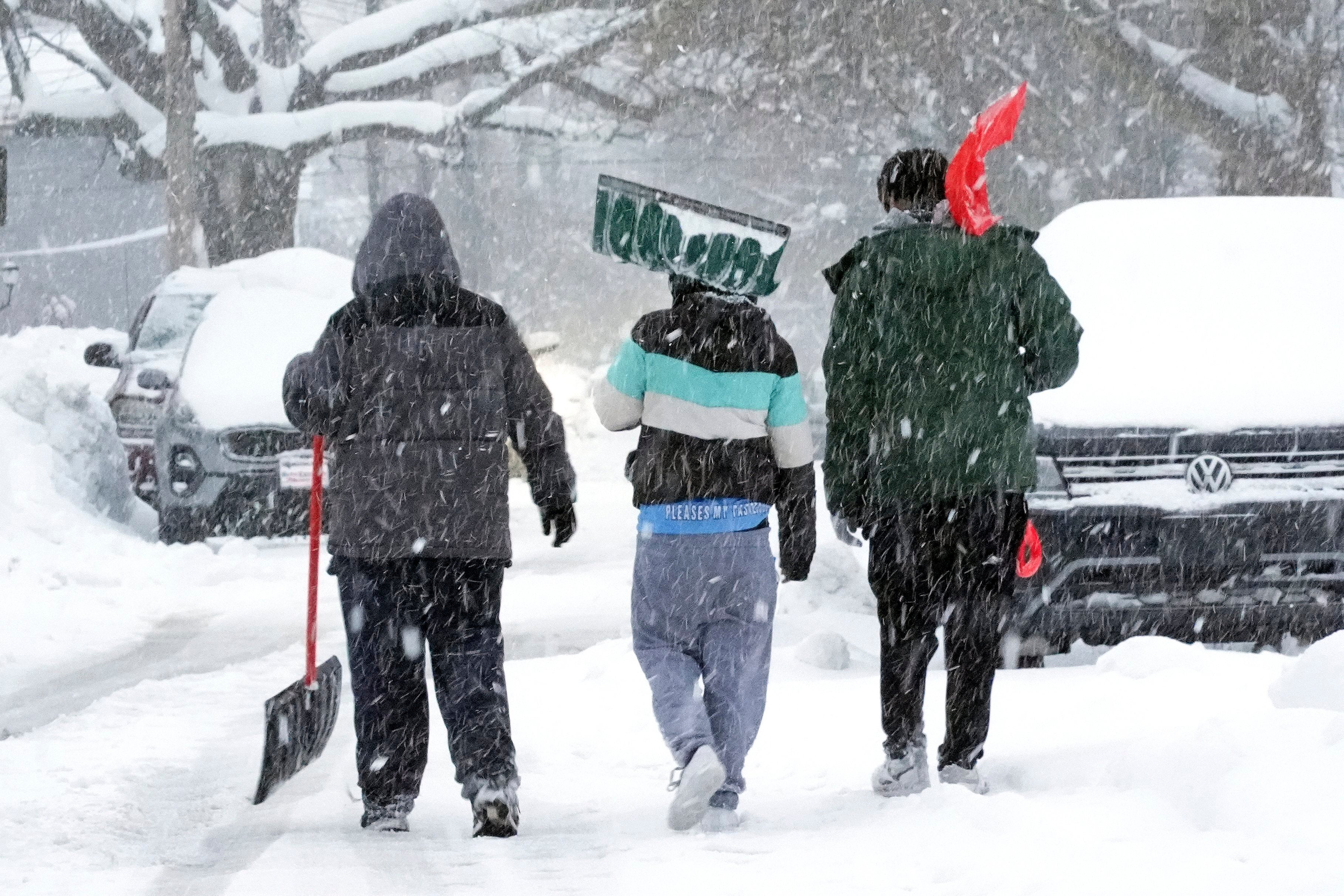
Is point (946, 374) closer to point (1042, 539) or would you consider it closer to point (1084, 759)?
point (1084, 759)

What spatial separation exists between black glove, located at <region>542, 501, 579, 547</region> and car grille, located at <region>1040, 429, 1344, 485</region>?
2.21m

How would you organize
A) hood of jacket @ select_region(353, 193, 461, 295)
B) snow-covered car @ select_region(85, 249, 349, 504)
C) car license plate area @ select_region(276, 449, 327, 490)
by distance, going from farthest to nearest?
snow-covered car @ select_region(85, 249, 349, 504) < car license plate area @ select_region(276, 449, 327, 490) < hood of jacket @ select_region(353, 193, 461, 295)

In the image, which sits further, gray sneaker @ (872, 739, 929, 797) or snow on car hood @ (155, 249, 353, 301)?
snow on car hood @ (155, 249, 353, 301)

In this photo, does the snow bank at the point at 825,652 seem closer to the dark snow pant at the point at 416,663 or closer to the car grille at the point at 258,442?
the dark snow pant at the point at 416,663

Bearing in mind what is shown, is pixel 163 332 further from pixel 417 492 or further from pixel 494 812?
pixel 494 812

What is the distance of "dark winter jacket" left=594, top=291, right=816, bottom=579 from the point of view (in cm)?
443

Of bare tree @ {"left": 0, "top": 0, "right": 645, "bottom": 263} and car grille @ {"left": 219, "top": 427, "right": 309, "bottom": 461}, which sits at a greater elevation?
bare tree @ {"left": 0, "top": 0, "right": 645, "bottom": 263}

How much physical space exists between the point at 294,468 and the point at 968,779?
287 inches

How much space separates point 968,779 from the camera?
15.1ft

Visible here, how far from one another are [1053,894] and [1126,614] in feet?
10.0

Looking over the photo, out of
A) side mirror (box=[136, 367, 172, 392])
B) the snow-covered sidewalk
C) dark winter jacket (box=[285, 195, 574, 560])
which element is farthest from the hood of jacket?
side mirror (box=[136, 367, 172, 392])

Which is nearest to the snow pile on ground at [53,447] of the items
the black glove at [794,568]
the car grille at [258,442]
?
the car grille at [258,442]

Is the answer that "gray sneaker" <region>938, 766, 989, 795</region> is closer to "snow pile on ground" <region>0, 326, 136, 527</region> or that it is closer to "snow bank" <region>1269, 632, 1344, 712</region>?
"snow bank" <region>1269, 632, 1344, 712</region>

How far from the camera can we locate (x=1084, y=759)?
4691 millimetres
